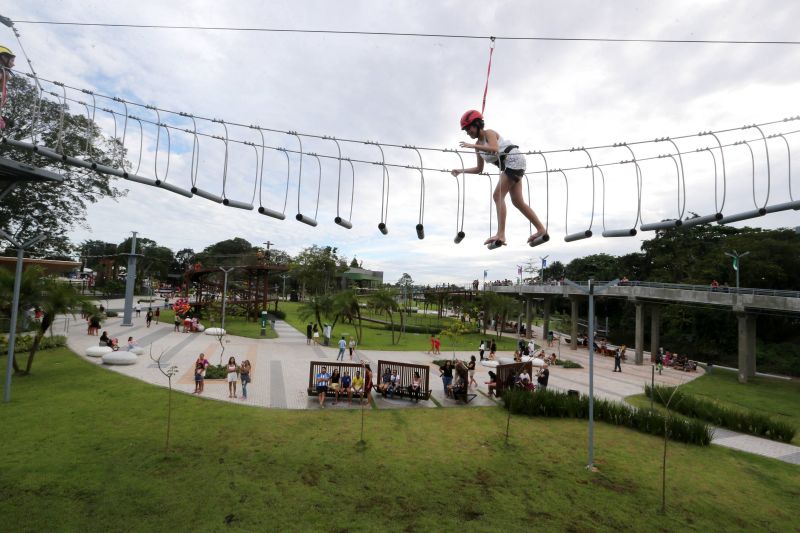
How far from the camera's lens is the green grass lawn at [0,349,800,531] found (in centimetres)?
755

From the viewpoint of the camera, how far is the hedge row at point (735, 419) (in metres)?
14.0

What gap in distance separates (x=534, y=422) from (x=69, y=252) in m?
45.5

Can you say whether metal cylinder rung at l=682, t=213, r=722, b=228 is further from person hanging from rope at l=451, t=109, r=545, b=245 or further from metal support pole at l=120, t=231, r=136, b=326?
metal support pole at l=120, t=231, r=136, b=326

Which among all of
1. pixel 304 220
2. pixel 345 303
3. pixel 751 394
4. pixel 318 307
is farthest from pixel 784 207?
pixel 318 307

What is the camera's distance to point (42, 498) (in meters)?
7.55

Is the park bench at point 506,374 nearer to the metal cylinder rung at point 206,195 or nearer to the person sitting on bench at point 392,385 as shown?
the person sitting on bench at point 392,385

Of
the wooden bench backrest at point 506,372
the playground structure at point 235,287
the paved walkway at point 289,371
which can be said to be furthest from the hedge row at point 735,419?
A: the playground structure at point 235,287

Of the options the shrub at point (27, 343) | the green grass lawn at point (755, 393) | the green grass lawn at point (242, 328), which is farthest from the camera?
the green grass lawn at point (242, 328)

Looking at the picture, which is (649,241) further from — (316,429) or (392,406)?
(316,429)

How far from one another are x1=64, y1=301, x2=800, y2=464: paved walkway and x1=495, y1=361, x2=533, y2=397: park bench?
0.68m

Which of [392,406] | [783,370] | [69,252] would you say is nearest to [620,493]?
[392,406]

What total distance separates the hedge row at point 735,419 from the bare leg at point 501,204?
11293 millimetres

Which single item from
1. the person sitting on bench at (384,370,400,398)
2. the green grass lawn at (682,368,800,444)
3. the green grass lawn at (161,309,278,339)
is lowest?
the green grass lawn at (682,368,800,444)

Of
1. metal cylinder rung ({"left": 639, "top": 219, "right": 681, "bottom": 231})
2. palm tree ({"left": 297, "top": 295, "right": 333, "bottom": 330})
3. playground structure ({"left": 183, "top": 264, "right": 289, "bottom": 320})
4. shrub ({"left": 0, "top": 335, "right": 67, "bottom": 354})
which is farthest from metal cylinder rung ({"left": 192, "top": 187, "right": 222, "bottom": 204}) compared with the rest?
playground structure ({"left": 183, "top": 264, "right": 289, "bottom": 320})
